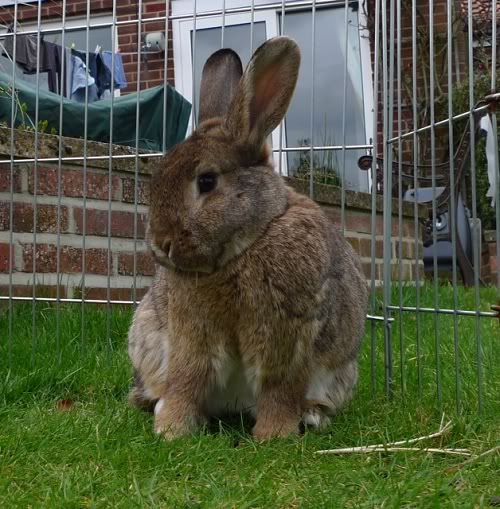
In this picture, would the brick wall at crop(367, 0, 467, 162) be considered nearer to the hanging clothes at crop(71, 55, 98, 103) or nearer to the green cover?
the hanging clothes at crop(71, 55, 98, 103)

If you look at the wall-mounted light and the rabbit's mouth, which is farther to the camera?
the wall-mounted light

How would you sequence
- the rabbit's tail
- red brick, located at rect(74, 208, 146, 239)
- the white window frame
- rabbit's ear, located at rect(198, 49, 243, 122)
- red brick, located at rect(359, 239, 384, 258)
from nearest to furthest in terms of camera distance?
the rabbit's tail → rabbit's ear, located at rect(198, 49, 243, 122) → red brick, located at rect(74, 208, 146, 239) → red brick, located at rect(359, 239, 384, 258) → the white window frame

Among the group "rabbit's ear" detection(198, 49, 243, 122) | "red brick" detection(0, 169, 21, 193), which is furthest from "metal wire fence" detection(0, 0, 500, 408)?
"rabbit's ear" detection(198, 49, 243, 122)

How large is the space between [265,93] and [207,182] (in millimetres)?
343

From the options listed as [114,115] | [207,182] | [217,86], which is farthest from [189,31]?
[207,182]

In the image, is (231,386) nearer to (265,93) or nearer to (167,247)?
(167,247)

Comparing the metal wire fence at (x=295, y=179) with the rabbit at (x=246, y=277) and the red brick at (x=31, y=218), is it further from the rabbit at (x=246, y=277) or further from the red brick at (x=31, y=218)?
the rabbit at (x=246, y=277)

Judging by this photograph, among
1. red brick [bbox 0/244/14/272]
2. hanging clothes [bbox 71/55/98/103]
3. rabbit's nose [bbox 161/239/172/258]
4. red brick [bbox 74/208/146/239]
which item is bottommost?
red brick [bbox 0/244/14/272]

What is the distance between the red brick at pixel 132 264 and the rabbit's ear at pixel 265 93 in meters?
1.66

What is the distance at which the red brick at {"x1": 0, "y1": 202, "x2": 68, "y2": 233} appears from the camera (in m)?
3.56

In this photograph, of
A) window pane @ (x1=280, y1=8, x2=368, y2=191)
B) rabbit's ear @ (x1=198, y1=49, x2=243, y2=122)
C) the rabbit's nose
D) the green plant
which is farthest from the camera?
window pane @ (x1=280, y1=8, x2=368, y2=191)

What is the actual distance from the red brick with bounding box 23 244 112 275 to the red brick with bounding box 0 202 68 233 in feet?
0.27

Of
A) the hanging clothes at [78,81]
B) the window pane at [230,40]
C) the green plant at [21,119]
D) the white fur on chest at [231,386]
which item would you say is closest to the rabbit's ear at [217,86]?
the white fur on chest at [231,386]

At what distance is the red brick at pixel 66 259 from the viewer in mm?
3631
